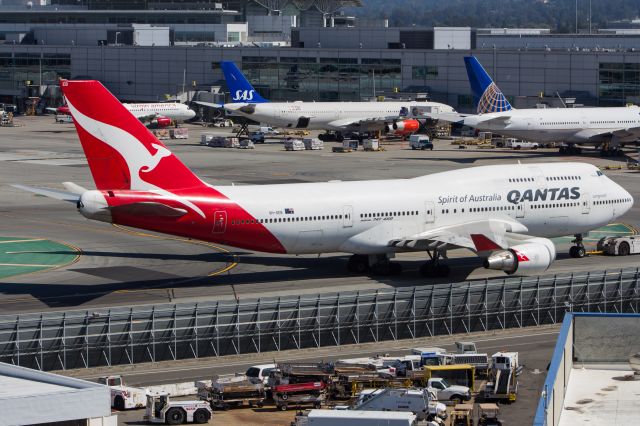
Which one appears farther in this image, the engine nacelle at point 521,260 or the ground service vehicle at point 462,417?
the engine nacelle at point 521,260

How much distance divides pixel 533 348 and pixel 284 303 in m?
11.1

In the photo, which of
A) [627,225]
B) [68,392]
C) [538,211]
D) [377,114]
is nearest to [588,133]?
[377,114]

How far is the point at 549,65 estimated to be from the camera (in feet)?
562

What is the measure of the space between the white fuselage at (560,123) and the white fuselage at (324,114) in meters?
27.4

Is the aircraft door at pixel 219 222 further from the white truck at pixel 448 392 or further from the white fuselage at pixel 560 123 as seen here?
the white fuselage at pixel 560 123

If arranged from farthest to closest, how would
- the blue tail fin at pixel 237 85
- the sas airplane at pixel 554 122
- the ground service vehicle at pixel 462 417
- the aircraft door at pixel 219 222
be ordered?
the blue tail fin at pixel 237 85, the sas airplane at pixel 554 122, the aircraft door at pixel 219 222, the ground service vehicle at pixel 462 417

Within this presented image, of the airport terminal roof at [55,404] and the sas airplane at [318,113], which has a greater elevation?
the sas airplane at [318,113]

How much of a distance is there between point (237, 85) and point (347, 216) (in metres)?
90.8

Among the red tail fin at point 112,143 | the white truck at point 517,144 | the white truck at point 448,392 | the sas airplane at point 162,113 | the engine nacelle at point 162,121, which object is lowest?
the white truck at point 448,392

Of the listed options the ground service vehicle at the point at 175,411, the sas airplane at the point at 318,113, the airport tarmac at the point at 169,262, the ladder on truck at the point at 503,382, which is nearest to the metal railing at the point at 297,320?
the airport tarmac at the point at 169,262

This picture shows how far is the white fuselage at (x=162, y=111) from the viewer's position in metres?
177

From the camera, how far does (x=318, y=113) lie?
157m

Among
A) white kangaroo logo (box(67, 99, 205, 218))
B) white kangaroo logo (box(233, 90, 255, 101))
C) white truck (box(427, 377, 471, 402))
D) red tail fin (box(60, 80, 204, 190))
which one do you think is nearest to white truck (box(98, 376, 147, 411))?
white truck (box(427, 377, 471, 402))

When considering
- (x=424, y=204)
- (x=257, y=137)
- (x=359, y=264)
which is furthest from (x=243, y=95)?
(x=424, y=204)
